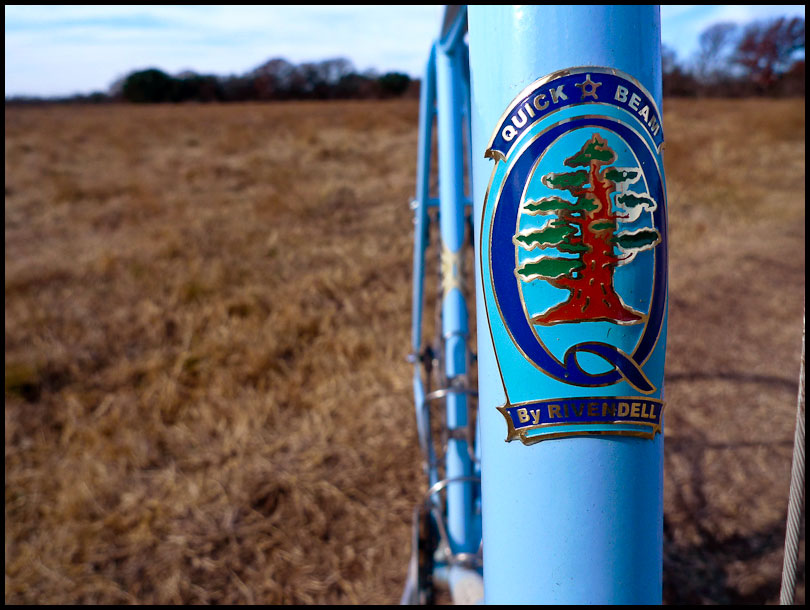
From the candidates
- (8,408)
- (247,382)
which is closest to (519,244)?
(247,382)

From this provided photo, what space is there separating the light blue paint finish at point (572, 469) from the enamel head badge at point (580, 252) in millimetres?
19

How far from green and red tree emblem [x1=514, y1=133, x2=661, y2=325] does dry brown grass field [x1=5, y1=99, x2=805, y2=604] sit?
2.13 m

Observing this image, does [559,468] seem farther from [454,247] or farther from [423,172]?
[423,172]

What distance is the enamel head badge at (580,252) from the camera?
0.74 m

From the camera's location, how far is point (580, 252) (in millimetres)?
750

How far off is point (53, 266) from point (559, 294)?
537 centimetres

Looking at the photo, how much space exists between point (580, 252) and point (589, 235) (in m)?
0.02

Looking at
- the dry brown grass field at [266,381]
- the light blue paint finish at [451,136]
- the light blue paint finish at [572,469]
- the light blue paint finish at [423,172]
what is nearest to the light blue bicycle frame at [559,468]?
the light blue paint finish at [572,469]

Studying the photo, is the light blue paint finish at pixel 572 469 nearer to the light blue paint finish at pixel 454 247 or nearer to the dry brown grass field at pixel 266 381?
the light blue paint finish at pixel 454 247

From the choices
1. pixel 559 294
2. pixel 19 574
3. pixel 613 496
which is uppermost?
pixel 559 294

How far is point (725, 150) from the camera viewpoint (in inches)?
351

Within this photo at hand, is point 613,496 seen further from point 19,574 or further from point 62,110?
point 62,110

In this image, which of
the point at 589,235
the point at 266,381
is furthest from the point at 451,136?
the point at 266,381

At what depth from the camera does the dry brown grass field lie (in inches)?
104
